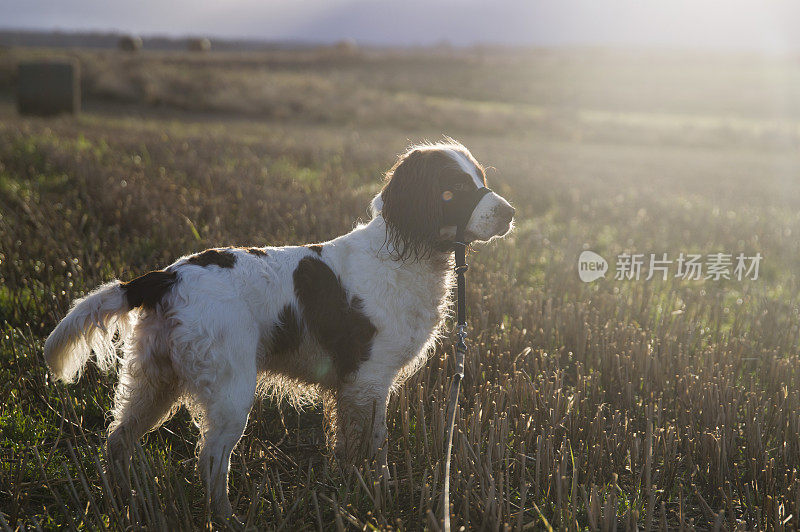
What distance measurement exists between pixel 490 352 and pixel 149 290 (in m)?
2.28

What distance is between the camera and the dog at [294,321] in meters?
2.69

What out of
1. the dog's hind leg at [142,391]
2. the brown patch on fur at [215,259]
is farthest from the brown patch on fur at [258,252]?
the dog's hind leg at [142,391]

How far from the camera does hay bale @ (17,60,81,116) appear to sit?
17.9 meters

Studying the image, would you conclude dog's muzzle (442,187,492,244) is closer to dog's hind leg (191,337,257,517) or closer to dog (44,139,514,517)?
dog (44,139,514,517)

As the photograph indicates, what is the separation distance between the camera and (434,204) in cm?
322

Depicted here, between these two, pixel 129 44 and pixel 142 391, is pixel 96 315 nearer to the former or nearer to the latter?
pixel 142 391

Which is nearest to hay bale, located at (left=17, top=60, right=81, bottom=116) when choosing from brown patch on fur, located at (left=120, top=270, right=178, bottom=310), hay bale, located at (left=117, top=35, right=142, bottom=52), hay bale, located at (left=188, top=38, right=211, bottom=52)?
brown patch on fur, located at (left=120, top=270, right=178, bottom=310)

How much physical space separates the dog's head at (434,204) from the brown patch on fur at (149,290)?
1.16m

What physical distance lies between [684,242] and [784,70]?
59822mm

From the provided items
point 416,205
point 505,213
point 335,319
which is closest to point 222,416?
point 335,319

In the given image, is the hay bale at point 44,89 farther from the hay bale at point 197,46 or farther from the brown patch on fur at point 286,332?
the hay bale at point 197,46

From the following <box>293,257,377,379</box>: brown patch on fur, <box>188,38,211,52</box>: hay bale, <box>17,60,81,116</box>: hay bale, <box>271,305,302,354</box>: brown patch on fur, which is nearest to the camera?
<box>271,305,302,354</box>: brown patch on fur

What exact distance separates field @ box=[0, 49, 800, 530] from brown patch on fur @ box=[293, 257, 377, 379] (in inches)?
18.2

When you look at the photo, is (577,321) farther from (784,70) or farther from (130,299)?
(784,70)
